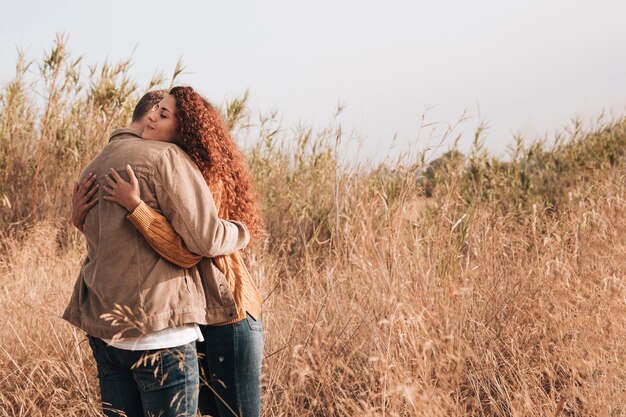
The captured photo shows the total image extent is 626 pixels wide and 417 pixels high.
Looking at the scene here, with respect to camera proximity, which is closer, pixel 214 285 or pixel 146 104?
pixel 214 285

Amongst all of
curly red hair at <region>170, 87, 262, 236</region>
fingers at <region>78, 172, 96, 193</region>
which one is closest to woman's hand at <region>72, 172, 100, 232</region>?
fingers at <region>78, 172, 96, 193</region>

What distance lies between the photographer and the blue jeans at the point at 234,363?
6.61 ft

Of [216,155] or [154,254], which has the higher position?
[216,155]

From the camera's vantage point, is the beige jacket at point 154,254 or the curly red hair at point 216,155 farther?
the curly red hair at point 216,155

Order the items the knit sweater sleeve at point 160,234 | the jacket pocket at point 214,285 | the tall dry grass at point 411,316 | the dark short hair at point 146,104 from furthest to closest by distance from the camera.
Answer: the tall dry grass at point 411,316
the dark short hair at point 146,104
the jacket pocket at point 214,285
the knit sweater sleeve at point 160,234

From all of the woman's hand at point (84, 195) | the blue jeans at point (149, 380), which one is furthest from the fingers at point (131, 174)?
the blue jeans at point (149, 380)

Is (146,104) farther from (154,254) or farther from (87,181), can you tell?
(154,254)

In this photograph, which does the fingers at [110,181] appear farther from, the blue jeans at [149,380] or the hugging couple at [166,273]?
the blue jeans at [149,380]

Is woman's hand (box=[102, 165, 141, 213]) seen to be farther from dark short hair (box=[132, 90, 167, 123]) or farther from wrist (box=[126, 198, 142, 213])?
A: dark short hair (box=[132, 90, 167, 123])

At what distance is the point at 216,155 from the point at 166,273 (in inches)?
15.3

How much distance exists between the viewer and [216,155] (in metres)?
2.00

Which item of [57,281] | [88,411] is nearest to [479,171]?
[57,281]

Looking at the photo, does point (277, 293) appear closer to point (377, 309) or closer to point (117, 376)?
point (377, 309)

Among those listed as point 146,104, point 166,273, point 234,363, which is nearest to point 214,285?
point 166,273
